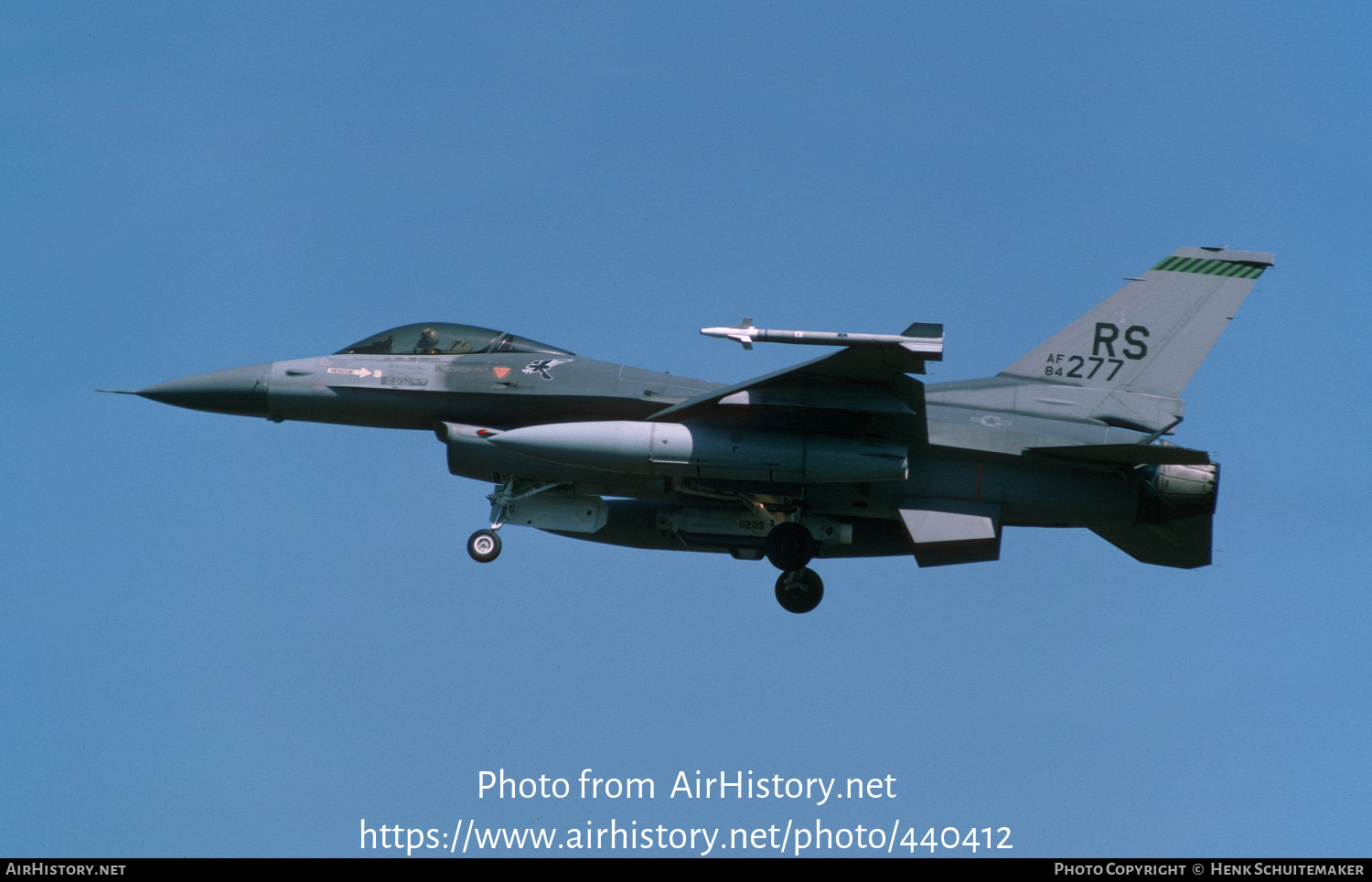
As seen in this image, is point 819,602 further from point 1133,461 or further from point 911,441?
point 1133,461

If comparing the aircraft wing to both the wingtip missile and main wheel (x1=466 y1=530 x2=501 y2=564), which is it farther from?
main wheel (x1=466 y1=530 x2=501 y2=564)

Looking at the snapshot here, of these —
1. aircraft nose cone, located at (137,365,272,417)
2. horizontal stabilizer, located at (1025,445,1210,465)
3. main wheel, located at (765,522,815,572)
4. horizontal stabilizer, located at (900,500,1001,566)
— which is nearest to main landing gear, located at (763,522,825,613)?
main wheel, located at (765,522,815,572)

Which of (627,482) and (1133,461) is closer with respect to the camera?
(1133,461)

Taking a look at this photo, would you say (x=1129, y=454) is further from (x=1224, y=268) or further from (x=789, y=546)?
(x=789, y=546)

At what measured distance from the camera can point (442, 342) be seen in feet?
56.1

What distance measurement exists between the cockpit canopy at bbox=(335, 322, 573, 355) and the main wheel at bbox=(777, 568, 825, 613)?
382 cm

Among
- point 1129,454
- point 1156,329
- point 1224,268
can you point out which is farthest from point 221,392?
point 1224,268

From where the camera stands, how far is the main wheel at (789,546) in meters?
16.3

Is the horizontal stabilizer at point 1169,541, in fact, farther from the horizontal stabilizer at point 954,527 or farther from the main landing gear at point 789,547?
the main landing gear at point 789,547

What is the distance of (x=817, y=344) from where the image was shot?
14172 mm

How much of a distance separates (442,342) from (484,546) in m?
2.56

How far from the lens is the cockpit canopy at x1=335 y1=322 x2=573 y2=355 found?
55.9ft
